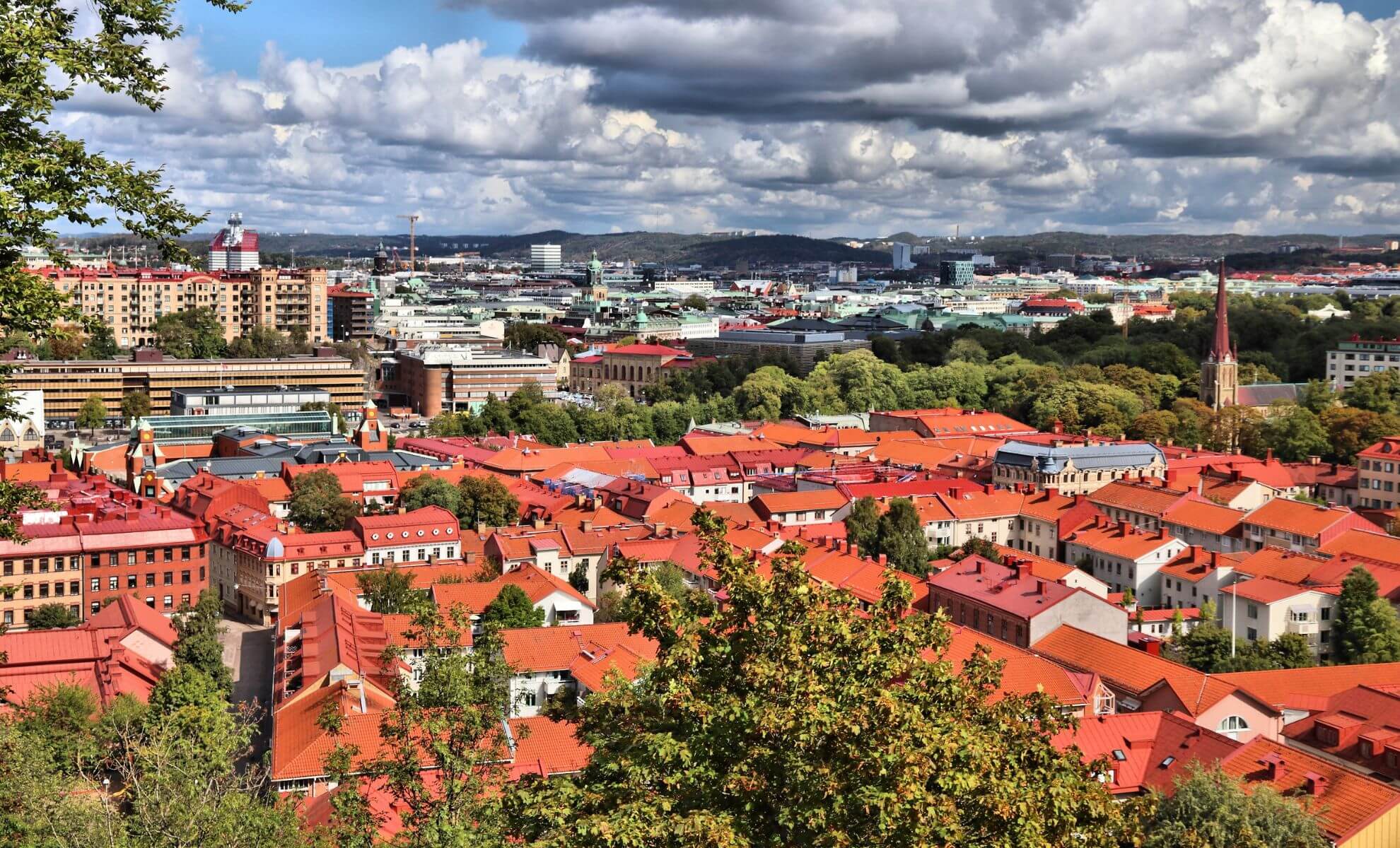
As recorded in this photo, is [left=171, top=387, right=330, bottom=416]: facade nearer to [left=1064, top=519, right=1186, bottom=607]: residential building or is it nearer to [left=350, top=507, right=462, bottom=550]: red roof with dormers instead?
[left=350, top=507, right=462, bottom=550]: red roof with dormers

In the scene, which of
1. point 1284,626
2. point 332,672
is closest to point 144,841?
point 332,672

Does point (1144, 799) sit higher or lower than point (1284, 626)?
higher

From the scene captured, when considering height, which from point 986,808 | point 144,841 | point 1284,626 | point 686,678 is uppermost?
point 686,678

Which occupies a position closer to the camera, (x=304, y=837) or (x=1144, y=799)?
(x=1144, y=799)

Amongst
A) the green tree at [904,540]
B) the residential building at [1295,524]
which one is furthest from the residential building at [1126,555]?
the green tree at [904,540]

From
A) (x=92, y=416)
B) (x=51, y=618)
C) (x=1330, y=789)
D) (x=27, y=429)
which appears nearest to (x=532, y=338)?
(x=92, y=416)

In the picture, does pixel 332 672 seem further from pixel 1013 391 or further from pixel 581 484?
pixel 1013 391

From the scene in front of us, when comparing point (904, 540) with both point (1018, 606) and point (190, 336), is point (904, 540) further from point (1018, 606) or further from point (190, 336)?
point (190, 336)
